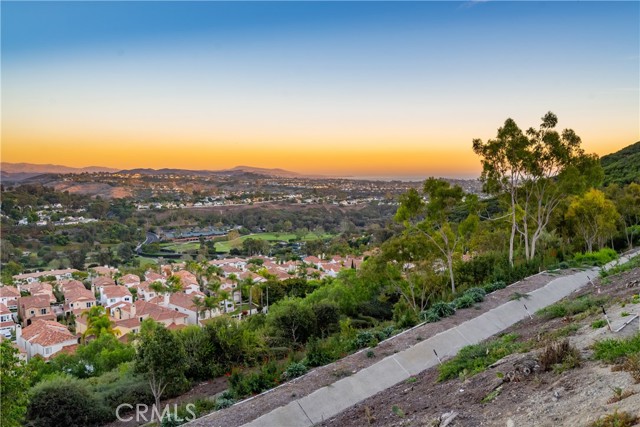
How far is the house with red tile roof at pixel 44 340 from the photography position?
30.5 meters

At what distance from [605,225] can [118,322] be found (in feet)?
110

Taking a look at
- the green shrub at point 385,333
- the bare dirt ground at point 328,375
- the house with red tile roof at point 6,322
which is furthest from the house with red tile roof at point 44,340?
the bare dirt ground at point 328,375

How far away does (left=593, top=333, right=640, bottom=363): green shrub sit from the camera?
527cm

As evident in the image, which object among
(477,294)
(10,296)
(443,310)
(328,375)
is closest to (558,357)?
(328,375)

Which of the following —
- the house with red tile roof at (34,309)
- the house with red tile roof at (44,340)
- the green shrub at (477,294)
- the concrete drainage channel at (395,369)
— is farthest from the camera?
the house with red tile roof at (34,309)

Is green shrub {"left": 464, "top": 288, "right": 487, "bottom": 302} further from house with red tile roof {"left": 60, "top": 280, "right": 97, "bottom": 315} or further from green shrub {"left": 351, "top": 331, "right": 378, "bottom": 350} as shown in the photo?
house with red tile roof {"left": 60, "top": 280, "right": 97, "bottom": 315}

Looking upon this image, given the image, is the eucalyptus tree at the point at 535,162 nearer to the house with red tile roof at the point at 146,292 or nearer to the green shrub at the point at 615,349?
the green shrub at the point at 615,349

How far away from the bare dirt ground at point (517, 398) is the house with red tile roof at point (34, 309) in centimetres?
4420

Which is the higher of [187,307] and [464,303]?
[464,303]

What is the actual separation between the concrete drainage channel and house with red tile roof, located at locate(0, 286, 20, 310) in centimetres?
4803

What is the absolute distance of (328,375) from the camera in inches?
325

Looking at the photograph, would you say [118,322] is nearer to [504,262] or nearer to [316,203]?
[504,262]

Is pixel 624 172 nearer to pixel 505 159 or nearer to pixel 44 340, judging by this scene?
pixel 505 159

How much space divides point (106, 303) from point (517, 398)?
47.9 m
